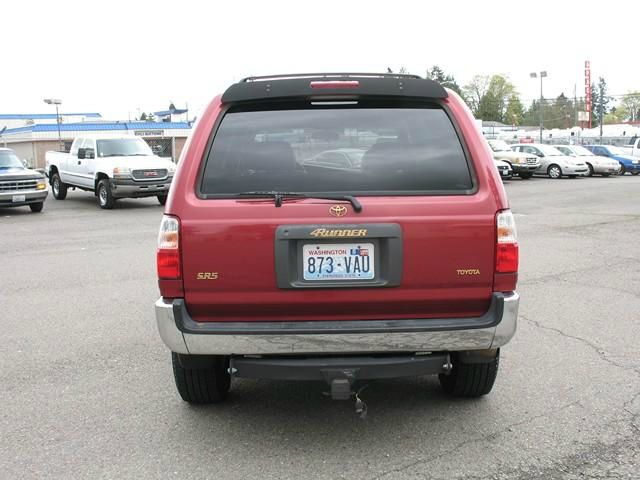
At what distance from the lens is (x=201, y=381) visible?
3959 millimetres

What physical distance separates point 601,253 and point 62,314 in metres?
7.57

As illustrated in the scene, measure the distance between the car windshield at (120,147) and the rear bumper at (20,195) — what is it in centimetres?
218

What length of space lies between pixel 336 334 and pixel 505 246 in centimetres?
99

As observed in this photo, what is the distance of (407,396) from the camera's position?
169 inches

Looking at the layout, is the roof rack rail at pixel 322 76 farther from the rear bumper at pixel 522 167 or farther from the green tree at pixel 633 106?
the green tree at pixel 633 106

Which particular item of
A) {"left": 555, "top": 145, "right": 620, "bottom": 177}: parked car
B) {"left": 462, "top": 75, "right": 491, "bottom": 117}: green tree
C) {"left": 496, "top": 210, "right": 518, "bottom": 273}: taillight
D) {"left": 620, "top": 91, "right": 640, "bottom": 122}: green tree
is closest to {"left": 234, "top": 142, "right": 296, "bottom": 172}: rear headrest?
{"left": 496, "top": 210, "right": 518, "bottom": 273}: taillight

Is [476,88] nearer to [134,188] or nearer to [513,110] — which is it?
[513,110]

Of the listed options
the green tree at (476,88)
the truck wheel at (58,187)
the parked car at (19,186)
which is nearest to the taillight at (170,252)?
the parked car at (19,186)

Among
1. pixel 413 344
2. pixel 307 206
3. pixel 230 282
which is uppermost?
pixel 307 206

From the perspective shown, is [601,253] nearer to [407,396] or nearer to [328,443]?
[407,396]

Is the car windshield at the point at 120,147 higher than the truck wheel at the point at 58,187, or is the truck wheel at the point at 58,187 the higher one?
the car windshield at the point at 120,147

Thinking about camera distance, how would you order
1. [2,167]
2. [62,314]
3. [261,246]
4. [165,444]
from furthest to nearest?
[2,167]
[62,314]
[165,444]
[261,246]

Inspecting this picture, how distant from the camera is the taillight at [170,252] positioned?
11.0 ft

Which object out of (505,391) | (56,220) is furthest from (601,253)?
(56,220)
